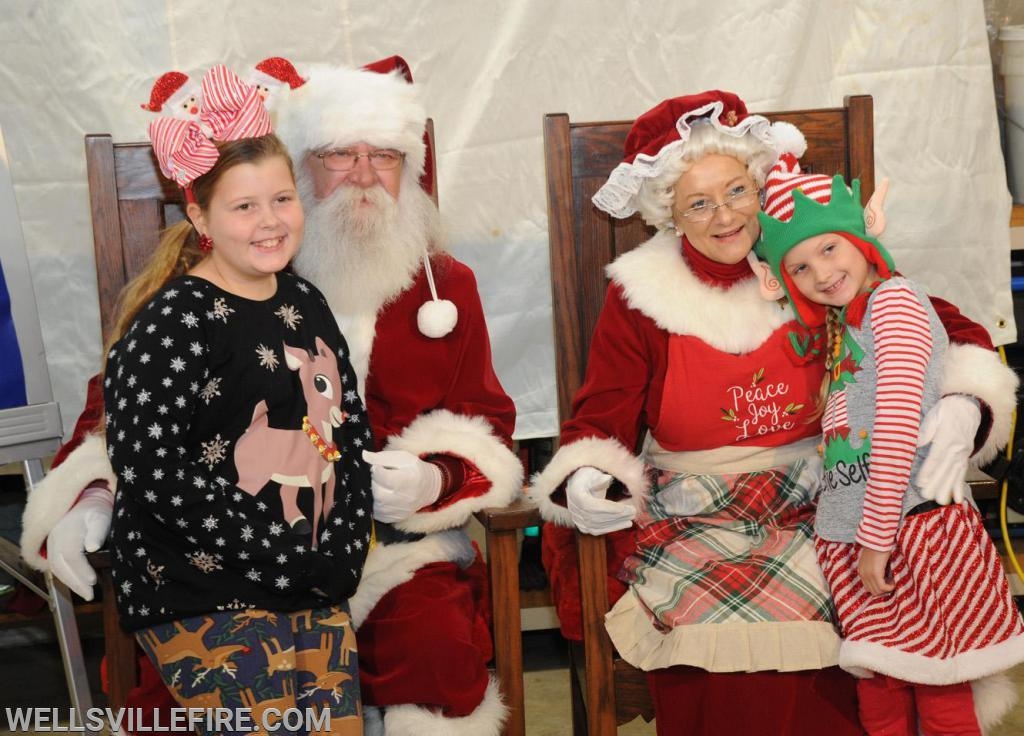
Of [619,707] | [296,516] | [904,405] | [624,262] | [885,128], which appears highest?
[885,128]

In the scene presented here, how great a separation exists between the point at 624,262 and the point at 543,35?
0.82m

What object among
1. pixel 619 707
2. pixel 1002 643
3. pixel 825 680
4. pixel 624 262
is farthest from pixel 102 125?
pixel 1002 643

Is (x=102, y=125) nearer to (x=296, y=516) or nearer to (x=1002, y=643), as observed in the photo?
(x=296, y=516)

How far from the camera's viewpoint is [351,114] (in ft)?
6.54

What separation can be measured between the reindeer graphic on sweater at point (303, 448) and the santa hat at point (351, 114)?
0.41 metres

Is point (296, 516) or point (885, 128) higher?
point (885, 128)

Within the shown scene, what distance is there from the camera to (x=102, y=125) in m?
2.56

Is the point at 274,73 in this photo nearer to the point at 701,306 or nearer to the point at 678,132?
the point at 678,132

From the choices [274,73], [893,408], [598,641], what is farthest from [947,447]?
[274,73]

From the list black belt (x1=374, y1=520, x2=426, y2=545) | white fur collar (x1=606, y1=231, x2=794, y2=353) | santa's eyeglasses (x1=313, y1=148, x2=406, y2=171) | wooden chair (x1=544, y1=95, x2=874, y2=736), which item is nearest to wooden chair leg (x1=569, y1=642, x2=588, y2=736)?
wooden chair (x1=544, y1=95, x2=874, y2=736)

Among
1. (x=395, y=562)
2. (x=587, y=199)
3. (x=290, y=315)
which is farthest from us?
(x=587, y=199)

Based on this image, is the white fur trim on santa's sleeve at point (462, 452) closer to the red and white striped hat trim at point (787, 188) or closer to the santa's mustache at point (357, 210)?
the santa's mustache at point (357, 210)

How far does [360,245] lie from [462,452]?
16.9 inches

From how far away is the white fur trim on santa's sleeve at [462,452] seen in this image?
6.44ft
